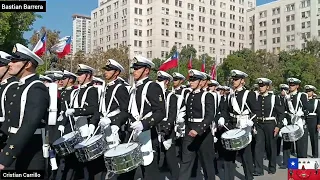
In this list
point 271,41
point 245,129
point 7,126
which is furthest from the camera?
point 271,41

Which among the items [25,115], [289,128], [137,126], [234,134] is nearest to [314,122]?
[289,128]

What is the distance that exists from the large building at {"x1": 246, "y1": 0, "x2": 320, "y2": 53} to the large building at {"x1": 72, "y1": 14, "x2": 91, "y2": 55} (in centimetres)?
4194

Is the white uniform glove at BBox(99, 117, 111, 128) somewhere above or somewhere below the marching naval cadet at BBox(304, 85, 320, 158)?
above

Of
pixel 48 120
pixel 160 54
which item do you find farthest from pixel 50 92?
pixel 160 54

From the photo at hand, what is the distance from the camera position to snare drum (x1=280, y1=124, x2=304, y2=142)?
8906 millimetres

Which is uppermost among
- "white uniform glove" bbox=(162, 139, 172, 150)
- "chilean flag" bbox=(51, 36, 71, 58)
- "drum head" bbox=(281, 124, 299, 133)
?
"chilean flag" bbox=(51, 36, 71, 58)

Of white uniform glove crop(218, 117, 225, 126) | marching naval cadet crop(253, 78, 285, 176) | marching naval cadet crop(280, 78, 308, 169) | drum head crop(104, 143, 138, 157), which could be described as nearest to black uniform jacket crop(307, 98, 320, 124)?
marching naval cadet crop(280, 78, 308, 169)

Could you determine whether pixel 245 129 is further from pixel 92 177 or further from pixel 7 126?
pixel 7 126

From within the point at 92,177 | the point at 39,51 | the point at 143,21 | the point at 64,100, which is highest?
the point at 143,21

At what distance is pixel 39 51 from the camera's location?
10.1m

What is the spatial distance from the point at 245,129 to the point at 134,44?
80.5m

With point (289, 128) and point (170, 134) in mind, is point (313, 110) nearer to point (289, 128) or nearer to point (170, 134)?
point (289, 128)

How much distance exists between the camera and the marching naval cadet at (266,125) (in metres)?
8.61

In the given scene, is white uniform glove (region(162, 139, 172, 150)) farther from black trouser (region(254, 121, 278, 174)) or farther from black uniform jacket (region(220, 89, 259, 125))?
black trouser (region(254, 121, 278, 174))
